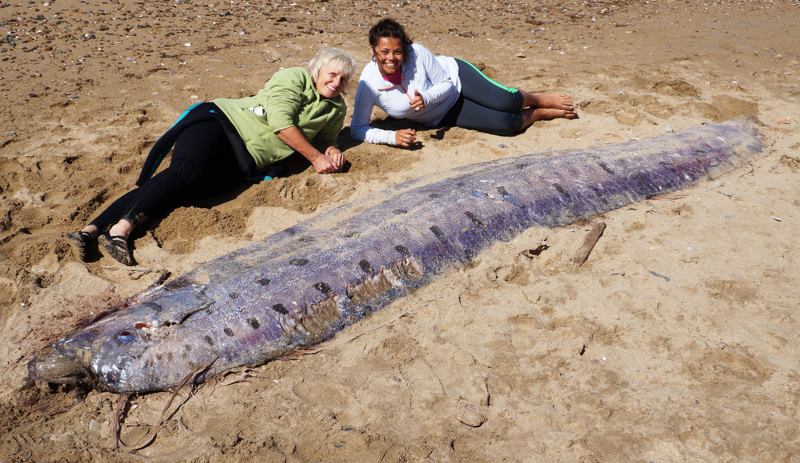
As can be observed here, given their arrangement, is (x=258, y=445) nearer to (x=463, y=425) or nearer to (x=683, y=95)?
(x=463, y=425)

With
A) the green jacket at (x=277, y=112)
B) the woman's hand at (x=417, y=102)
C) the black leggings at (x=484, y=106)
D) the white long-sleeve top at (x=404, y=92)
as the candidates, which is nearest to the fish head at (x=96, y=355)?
the green jacket at (x=277, y=112)

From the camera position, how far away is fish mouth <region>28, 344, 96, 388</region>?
2.23 meters

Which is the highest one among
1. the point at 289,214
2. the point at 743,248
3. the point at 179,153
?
the point at 179,153

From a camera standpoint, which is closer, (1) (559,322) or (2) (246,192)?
(1) (559,322)

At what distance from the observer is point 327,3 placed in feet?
26.4

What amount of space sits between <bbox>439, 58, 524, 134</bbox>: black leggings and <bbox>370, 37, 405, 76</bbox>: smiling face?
84 cm

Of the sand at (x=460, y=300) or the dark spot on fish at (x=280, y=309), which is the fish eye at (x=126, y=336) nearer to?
the sand at (x=460, y=300)

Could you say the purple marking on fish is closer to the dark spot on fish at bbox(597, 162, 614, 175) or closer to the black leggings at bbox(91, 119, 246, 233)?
the dark spot on fish at bbox(597, 162, 614, 175)

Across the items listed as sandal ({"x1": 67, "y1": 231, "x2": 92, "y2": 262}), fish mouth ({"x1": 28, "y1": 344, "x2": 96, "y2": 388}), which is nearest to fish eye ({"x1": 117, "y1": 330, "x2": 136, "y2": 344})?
fish mouth ({"x1": 28, "y1": 344, "x2": 96, "y2": 388})

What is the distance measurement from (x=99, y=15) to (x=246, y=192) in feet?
16.3

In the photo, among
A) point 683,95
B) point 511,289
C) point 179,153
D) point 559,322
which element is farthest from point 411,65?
point 683,95

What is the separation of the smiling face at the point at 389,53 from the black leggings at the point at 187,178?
4.62 feet

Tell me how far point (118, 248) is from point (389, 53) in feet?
8.06

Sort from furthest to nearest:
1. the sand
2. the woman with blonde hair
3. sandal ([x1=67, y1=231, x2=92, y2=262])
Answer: the woman with blonde hair
sandal ([x1=67, y1=231, x2=92, y2=262])
the sand
